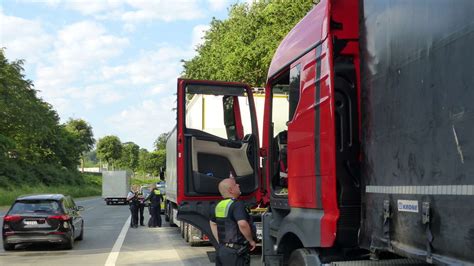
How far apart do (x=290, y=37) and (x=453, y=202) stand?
10.5 ft

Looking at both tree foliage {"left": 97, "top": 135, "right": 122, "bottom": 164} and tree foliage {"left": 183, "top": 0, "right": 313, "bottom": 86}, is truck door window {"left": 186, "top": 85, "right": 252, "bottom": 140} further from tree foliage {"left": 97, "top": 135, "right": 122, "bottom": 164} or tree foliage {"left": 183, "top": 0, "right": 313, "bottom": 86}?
tree foliage {"left": 97, "top": 135, "right": 122, "bottom": 164}

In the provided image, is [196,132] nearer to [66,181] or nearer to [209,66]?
[209,66]

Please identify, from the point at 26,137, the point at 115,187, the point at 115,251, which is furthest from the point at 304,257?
the point at 26,137

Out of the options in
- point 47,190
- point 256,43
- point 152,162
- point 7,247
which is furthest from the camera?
point 152,162

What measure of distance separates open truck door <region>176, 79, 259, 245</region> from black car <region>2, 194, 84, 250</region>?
181 inches

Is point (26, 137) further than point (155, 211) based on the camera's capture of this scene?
Yes

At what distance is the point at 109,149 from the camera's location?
345 feet

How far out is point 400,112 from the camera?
3383mm

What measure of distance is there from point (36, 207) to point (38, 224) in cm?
57

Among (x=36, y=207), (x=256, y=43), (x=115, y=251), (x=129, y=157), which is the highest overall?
(x=256, y=43)

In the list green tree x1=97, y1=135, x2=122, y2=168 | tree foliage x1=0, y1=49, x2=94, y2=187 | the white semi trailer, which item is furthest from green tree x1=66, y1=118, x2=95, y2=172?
the white semi trailer

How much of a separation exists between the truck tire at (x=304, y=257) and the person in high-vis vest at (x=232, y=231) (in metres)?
0.71

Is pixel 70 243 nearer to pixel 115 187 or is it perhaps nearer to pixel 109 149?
pixel 115 187

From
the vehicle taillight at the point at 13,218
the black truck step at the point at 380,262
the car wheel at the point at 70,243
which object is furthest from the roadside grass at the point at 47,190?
the black truck step at the point at 380,262
